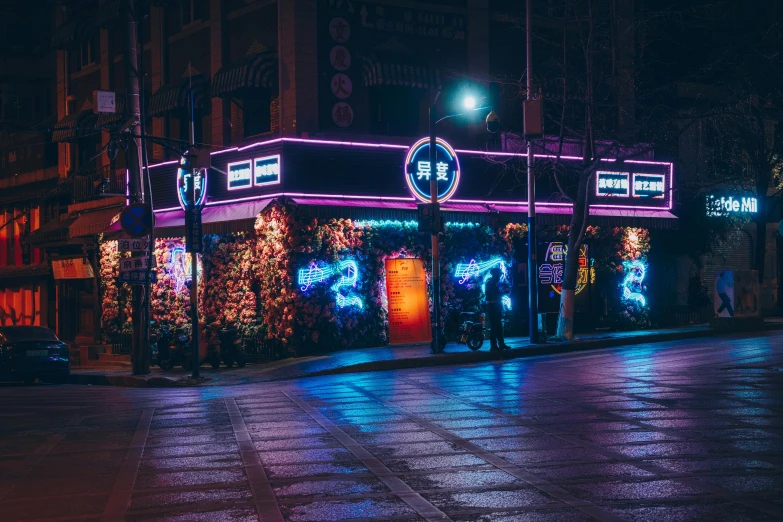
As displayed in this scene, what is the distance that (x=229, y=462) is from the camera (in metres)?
10.5

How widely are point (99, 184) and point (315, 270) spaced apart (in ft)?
40.5

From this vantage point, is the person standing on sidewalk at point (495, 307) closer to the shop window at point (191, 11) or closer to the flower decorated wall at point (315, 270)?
the flower decorated wall at point (315, 270)

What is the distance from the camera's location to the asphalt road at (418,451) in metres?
8.26

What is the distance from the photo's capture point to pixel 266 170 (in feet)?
84.8

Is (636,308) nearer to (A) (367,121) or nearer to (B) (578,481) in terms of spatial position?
(A) (367,121)

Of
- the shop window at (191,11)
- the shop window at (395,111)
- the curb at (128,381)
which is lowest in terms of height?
the curb at (128,381)

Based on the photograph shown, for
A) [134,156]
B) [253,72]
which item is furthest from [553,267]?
[134,156]

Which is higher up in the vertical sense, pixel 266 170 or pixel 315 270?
pixel 266 170

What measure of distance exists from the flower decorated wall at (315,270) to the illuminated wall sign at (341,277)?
0.03 meters

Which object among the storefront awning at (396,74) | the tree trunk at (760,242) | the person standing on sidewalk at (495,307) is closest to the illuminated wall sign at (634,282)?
the tree trunk at (760,242)

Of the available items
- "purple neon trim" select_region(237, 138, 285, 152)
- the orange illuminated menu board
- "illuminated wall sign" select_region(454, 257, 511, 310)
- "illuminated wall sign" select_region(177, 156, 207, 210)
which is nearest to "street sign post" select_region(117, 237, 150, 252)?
"illuminated wall sign" select_region(177, 156, 207, 210)

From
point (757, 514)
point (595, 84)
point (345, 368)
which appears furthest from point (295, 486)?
point (595, 84)

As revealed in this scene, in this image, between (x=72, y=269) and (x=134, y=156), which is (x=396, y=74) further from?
(x=72, y=269)

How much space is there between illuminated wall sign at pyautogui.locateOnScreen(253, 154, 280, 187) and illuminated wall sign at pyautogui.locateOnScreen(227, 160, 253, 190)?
287mm
